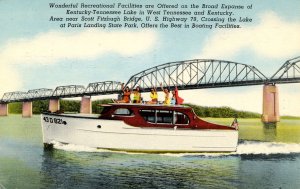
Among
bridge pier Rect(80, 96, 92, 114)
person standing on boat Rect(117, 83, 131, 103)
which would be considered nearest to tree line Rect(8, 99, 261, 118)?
bridge pier Rect(80, 96, 92, 114)

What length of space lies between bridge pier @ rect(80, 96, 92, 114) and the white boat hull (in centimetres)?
55

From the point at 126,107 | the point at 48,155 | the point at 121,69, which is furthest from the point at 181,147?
the point at 48,155

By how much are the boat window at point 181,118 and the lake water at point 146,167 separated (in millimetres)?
688

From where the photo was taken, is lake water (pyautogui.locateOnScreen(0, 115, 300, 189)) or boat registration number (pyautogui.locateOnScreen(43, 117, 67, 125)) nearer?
lake water (pyautogui.locateOnScreen(0, 115, 300, 189))

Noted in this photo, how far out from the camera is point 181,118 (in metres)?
10.5

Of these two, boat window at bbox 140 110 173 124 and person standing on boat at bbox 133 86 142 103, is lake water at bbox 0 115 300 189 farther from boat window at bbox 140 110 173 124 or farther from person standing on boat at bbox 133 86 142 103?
person standing on boat at bbox 133 86 142 103

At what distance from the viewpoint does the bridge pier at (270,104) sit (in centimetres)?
1057

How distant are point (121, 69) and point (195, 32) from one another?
5.24ft

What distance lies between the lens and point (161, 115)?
34.2 ft

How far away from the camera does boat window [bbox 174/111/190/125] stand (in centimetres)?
1047

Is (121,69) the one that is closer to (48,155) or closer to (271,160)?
(48,155)

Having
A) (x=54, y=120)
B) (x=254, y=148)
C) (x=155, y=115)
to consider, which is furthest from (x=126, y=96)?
(x=254, y=148)

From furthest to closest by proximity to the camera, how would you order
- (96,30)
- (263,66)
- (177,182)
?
(263,66) → (96,30) → (177,182)

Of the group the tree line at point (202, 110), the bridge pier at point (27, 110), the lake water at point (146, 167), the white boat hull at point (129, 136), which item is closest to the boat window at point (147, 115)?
the white boat hull at point (129, 136)
